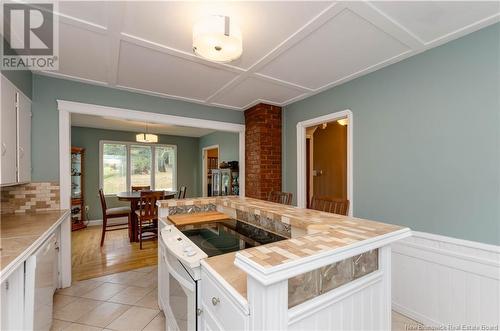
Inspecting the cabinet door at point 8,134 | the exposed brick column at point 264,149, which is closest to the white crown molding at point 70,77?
the cabinet door at point 8,134

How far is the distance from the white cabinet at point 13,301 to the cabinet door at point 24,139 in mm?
1170

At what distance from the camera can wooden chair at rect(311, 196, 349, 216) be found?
196 cm

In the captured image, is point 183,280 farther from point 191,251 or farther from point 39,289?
point 39,289

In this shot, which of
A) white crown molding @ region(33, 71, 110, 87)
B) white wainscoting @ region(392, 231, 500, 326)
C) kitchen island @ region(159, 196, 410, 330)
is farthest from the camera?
white crown molding @ region(33, 71, 110, 87)

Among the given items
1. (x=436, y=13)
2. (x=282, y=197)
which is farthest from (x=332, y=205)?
(x=436, y=13)

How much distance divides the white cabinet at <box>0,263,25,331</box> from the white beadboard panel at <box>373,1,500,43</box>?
262 centimetres

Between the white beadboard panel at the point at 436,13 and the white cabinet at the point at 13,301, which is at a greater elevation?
the white beadboard panel at the point at 436,13

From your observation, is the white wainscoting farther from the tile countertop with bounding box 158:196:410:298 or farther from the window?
the window

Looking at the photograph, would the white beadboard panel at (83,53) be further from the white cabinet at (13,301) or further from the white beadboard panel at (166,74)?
the white cabinet at (13,301)

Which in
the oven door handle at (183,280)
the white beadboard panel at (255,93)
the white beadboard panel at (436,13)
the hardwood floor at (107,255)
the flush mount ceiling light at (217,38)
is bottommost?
the hardwood floor at (107,255)

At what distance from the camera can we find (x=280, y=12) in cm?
145

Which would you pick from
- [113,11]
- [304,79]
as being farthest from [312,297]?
[304,79]

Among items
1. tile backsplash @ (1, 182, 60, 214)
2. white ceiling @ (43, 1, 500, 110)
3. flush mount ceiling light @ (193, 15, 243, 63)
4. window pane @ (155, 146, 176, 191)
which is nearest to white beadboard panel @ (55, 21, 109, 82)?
white ceiling @ (43, 1, 500, 110)

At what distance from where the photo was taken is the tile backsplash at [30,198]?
7.41 feet
